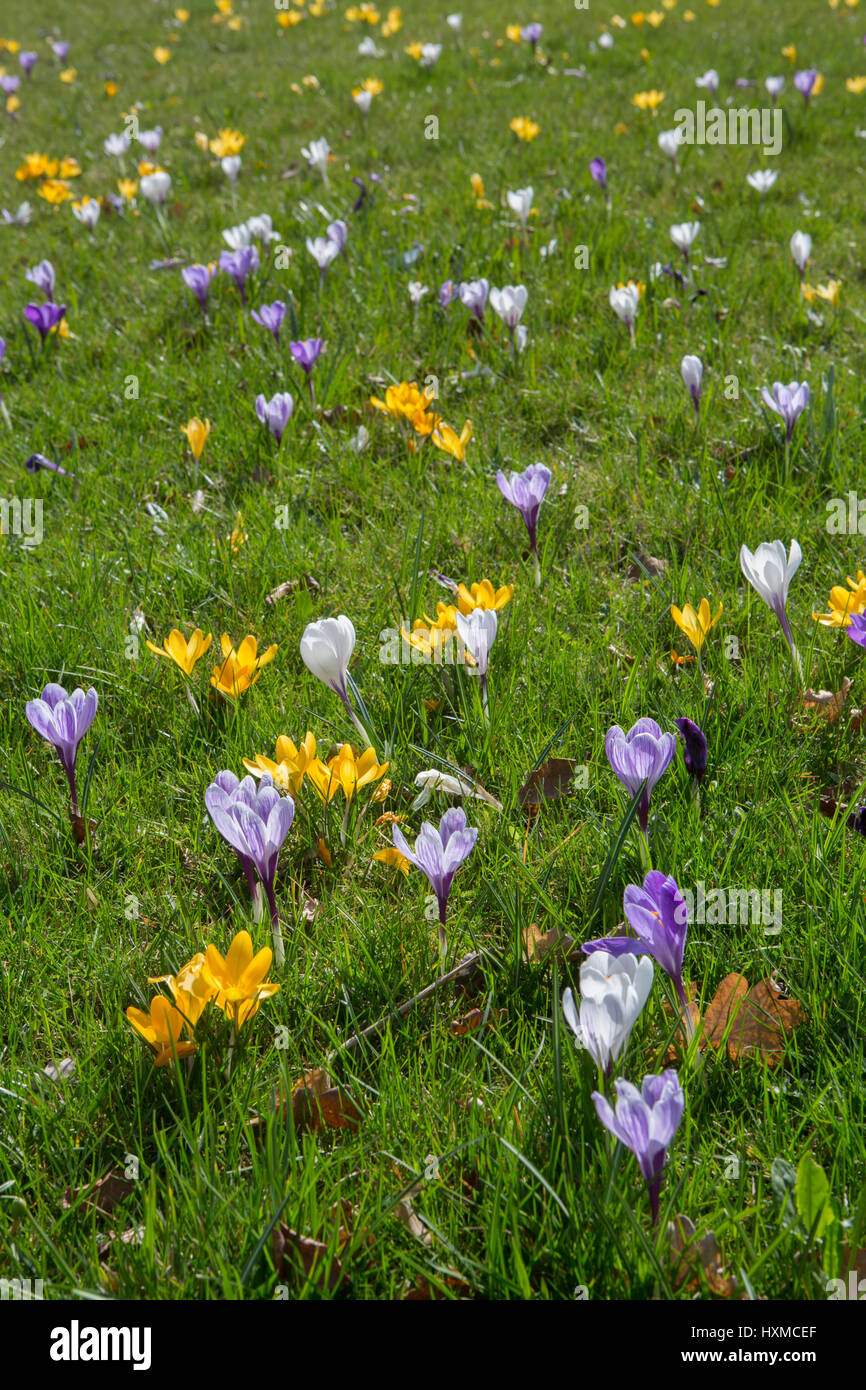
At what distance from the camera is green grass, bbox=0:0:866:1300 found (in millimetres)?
1449

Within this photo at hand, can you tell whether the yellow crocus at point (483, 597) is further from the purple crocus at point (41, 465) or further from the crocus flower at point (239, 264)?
the crocus flower at point (239, 264)

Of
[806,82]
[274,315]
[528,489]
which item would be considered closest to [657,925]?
[528,489]

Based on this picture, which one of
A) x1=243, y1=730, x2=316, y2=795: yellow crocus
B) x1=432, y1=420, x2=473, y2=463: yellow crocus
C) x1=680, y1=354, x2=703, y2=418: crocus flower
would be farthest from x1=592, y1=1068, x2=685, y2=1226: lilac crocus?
x1=680, y1=354, x2=703, y2=418: crocus flower

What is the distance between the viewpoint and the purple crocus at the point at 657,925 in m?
1.51

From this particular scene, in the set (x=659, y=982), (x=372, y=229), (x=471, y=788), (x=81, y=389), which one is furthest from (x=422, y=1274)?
(x=372, y=229)

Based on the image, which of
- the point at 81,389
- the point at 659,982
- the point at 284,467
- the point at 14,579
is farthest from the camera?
the point at 81,389

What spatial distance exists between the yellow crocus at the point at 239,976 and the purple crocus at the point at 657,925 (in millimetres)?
548

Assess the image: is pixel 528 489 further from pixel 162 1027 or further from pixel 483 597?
pixel 162 1027
